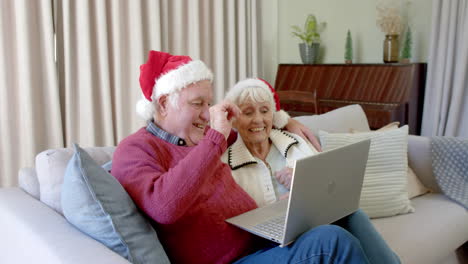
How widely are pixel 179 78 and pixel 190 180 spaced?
44 centimetres

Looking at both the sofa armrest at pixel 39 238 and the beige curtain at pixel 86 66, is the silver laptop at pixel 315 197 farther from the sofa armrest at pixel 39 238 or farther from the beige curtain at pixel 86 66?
the beige curtain at pixel 86 66

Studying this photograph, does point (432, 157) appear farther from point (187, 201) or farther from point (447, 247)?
point (187, 201)

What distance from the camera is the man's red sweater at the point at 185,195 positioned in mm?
1099

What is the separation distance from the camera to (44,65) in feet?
8.61

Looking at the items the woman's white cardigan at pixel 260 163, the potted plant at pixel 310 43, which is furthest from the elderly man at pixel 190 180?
the potted plant at pixel 310 43

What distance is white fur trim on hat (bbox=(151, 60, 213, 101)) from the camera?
1394 mm

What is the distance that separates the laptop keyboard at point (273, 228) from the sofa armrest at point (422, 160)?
3.82 feet

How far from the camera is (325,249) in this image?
1058 mm

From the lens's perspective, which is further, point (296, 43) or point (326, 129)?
point (296, 43)

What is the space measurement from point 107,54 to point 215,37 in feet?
3.55

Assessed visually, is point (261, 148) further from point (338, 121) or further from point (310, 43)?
point (310, 43)

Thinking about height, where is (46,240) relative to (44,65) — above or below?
below

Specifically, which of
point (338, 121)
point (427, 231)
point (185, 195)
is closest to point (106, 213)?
point (185, 195)

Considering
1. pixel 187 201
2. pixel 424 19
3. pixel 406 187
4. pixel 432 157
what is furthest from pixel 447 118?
pixel 187 201
